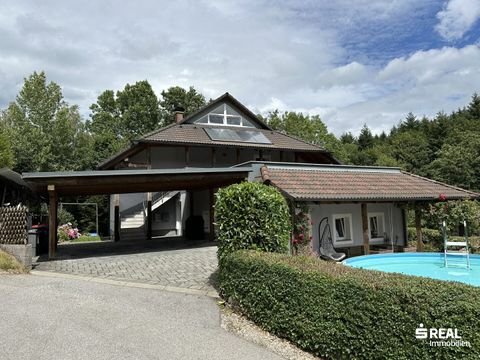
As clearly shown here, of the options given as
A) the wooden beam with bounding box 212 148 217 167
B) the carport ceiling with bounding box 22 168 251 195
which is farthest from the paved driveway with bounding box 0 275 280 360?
the wooden beam with bounding box 212 148 217 167

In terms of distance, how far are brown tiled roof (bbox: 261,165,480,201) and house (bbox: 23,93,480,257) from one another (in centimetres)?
4

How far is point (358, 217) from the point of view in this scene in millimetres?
14258

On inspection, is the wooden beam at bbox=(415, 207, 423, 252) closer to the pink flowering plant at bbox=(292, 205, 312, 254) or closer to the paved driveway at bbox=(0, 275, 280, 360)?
the pink flowering plant at bbox=(292, 205, 312, 254)

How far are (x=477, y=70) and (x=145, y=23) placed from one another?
50.3m

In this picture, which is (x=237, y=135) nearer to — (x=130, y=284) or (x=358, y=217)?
(x=358, y=217)

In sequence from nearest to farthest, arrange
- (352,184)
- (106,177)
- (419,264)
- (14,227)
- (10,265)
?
1. (10,265)
2. (14,227)
3. (106,177)
4. (419,264)
5. (352,184)

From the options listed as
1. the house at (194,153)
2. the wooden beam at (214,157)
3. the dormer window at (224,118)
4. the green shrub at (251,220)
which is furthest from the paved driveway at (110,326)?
the dormer window at (224,118)

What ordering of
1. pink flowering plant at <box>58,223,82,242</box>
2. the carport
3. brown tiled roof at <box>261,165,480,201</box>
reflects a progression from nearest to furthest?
1. the carport
2. brown tiled roof at <box>261,165,480,201</box>
3. pink flowering plant at <box>58,223,82,242</box>

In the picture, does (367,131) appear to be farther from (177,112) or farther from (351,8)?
(351,8)

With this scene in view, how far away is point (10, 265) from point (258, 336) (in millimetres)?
7362

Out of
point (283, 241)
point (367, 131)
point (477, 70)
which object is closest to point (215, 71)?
point (283, 241)

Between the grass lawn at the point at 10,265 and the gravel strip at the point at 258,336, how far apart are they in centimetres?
610

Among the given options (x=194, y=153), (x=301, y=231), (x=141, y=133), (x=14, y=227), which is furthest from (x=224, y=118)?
(x=141, y=133)

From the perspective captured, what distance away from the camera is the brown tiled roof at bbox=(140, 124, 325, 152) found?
18.8 metres
